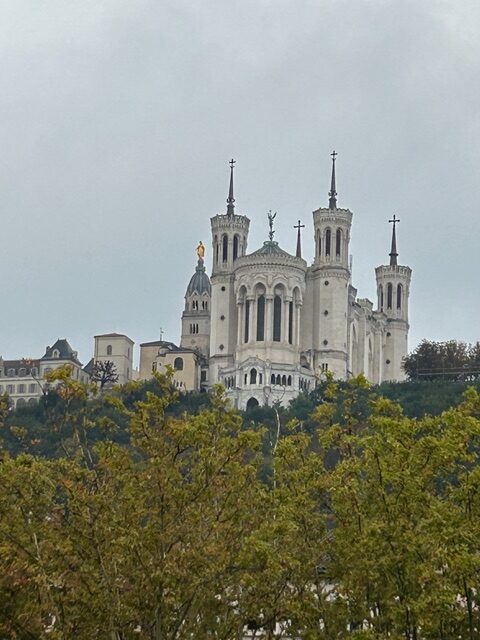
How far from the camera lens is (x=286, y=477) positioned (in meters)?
25.9

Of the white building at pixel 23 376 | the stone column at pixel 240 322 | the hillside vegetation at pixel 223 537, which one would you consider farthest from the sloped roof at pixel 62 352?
the hillside vegetation at pixel 223 537

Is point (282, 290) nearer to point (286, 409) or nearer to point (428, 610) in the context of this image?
point (286, 409)

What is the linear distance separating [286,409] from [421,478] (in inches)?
3483

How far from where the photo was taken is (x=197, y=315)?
134 meters

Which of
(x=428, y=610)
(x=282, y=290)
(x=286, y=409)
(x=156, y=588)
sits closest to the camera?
(x=428, y=610)

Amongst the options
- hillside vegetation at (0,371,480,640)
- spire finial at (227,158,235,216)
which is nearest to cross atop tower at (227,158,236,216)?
spire finial at (227,158,235,216)

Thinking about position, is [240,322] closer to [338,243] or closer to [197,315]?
[338,243]

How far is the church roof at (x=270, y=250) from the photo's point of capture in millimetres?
119562

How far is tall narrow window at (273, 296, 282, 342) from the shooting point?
118 m

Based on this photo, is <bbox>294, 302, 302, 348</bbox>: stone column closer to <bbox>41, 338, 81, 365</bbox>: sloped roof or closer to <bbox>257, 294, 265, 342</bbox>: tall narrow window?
<bbox>257, 294, 265, 342</bbox>: tall narrow window

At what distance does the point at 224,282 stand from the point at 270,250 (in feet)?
20.8

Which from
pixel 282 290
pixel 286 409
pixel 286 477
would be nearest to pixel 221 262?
pixel 282 290

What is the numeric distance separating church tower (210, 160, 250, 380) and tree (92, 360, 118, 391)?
1280 centimetres

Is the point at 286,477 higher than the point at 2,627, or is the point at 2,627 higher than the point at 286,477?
the point at 286,477
